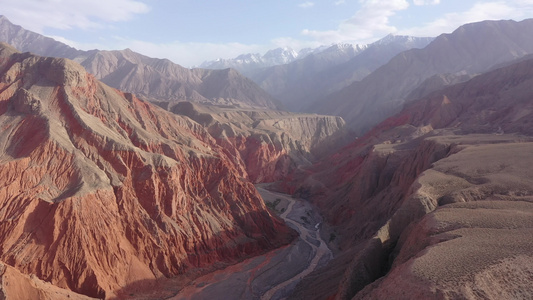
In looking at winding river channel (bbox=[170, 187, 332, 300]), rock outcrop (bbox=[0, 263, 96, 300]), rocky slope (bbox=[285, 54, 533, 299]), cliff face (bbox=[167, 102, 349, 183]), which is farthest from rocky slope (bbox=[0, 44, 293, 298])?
cliff face (bbox=[167, 102, 349, 183])

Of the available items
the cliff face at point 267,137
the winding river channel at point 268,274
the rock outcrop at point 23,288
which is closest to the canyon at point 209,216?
the rock outcrop at point 23,288

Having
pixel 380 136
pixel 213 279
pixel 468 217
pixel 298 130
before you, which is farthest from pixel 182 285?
pixel 298 130

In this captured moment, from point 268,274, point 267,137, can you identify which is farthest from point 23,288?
point 267,137

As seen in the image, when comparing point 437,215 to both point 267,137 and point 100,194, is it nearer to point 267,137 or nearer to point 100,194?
point 100,194

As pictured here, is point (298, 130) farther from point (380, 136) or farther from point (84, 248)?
point (84, 248)

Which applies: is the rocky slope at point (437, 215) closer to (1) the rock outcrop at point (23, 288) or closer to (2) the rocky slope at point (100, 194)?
(2) the rocky slope at point (100, 194)
